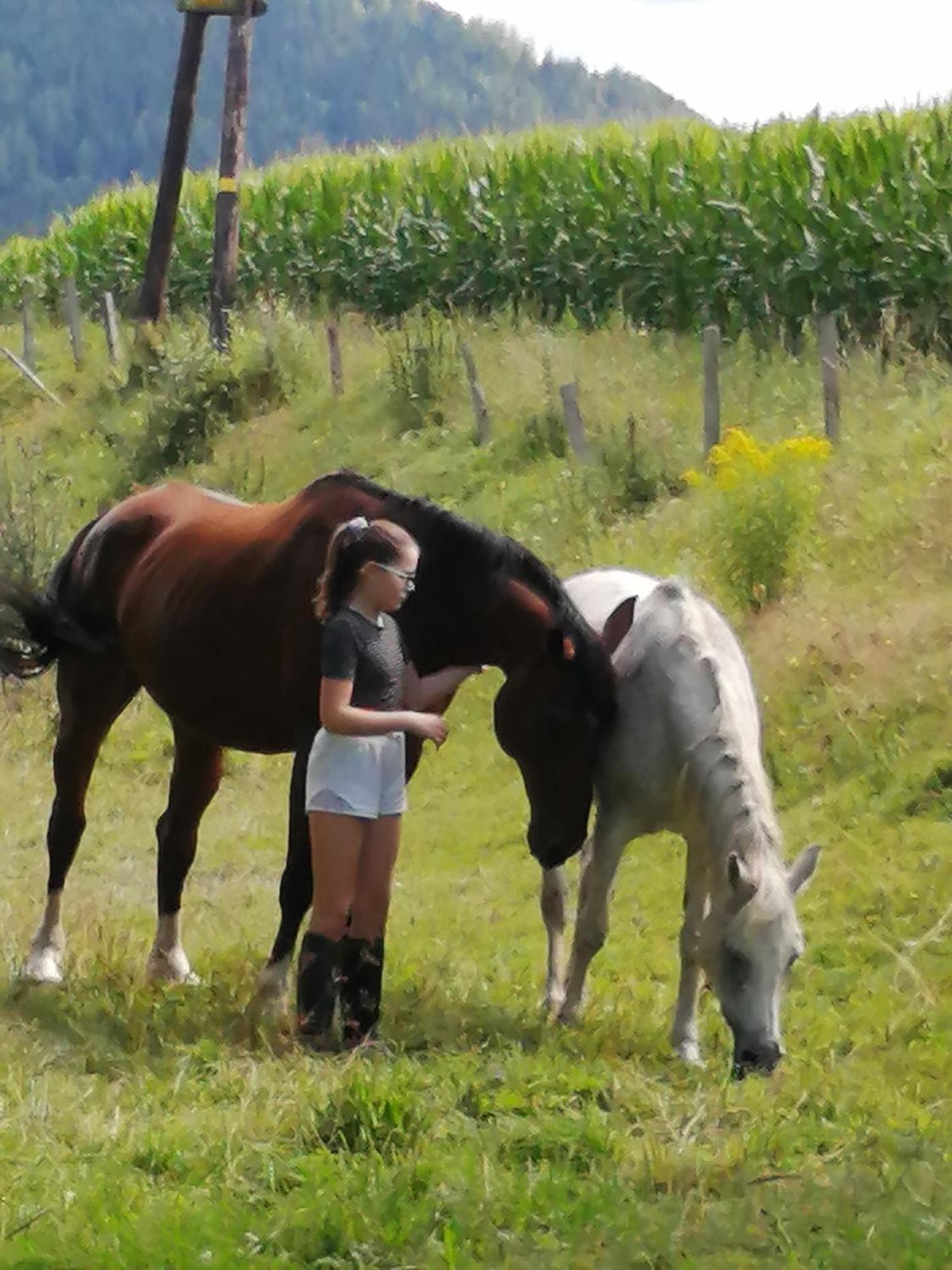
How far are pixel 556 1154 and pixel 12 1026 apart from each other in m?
2.50

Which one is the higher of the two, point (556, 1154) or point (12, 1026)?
point (556, 1154)

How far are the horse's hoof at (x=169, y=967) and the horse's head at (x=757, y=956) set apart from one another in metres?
2.50

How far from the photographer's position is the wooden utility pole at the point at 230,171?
22.4 m

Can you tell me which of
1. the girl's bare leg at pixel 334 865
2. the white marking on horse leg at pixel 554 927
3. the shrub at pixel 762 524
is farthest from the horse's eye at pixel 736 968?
the shrub at pixel 762 524

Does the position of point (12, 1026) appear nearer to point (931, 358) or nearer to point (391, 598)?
point (391, 598)

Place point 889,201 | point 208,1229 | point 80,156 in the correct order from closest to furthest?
point 208,1229
point 889,201
point 80,156

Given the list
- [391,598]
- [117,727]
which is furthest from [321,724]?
[117,727]

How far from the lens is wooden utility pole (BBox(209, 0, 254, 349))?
73.6ft

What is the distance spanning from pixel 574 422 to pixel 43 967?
9881 millimetres

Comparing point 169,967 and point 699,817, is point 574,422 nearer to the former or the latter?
point 169,967

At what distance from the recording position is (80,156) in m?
184

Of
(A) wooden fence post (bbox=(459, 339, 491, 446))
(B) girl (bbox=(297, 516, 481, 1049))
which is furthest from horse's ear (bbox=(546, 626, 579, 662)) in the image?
(A) wooden fence post (bbox=(459, 339, 491, 446))

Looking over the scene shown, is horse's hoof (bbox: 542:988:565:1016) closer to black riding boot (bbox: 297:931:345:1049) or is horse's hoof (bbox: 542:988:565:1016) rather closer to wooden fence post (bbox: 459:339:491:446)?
black riding boot (bbox: 297:931:345:1049)

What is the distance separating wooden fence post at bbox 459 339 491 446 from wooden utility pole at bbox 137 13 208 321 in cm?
710
